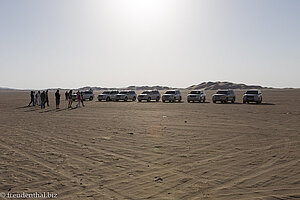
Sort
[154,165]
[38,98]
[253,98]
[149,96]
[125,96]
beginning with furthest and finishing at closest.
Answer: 1. [125,96]
2. [149,96]
3. [253,98]
4. [38,98]
5. [154,165]

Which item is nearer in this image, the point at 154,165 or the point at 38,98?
the point at 154,165

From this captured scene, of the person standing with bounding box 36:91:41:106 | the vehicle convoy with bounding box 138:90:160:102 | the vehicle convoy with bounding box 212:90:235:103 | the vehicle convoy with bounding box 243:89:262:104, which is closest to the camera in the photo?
the person standing with bounding box 36:91:41:106

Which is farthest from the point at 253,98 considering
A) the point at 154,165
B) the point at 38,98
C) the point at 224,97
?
the point at 154,165

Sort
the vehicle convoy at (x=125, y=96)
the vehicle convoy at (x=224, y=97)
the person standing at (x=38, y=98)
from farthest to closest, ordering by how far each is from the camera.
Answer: the vehicle convoy at (x=125, y=96) < the vehicle convoy at (x=224, y=97) < the person standing at (x=38, y=98)

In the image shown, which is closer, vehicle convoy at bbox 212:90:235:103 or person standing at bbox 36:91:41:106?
person standing at bbox 36:91:41:106

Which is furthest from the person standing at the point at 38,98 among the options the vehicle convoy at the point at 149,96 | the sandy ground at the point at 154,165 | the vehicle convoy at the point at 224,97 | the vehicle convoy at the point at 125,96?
the sandy ground at the point at 154,165

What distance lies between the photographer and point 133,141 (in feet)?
34.8

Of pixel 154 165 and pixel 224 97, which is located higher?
pixel 224 97

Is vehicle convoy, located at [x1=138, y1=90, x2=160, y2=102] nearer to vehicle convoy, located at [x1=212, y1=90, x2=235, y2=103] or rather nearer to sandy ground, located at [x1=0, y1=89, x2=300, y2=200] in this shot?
vehicle convoy, located at [x1=212, y1=90, x2=235, y2=103]

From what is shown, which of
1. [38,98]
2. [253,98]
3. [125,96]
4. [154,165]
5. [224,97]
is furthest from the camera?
[125,96]

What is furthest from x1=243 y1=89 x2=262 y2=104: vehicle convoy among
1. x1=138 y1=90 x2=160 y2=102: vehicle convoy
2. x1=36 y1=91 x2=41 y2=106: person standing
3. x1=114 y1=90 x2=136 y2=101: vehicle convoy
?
x1=36 y1=91 x2=41 y2=106: person standing

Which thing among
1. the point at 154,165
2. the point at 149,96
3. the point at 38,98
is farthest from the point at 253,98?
the point at 154,165

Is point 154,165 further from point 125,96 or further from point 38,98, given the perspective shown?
point 125,96

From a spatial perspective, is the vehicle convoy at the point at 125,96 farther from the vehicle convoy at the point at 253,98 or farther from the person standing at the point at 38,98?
the vehicle convoy at the point at 253,98
